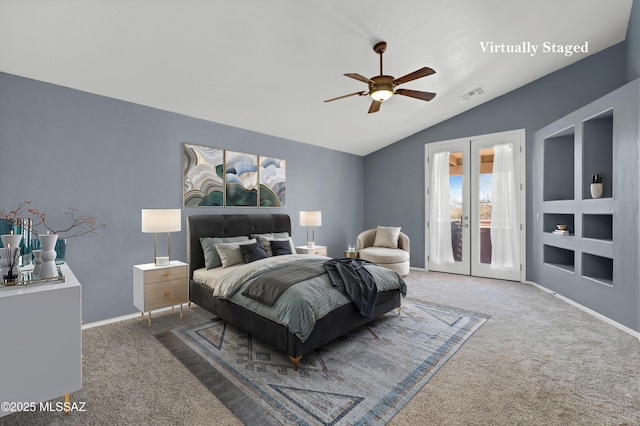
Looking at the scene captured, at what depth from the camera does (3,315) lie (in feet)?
5.38

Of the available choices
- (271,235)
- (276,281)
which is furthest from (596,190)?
(271,235)

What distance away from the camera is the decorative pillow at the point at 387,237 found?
19.6 ft

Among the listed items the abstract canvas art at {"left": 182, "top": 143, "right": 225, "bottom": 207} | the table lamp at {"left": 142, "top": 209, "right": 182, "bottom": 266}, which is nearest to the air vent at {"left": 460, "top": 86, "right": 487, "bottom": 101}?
the abstract canvas art at {"left": 182, "top": 143, "right": 225, "bottom": 207}

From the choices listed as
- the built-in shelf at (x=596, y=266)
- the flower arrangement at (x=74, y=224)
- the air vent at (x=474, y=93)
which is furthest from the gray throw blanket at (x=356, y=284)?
the air vent at (x=474, y=93)

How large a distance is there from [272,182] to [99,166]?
99.7 inches

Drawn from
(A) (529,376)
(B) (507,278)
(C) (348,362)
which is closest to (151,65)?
(C) (348,362)

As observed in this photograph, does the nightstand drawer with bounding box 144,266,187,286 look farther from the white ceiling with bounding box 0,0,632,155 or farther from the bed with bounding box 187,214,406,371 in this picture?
the white ceiling with bounding box 0,0,632,155

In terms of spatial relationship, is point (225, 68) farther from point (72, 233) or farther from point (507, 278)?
point (507, 278)

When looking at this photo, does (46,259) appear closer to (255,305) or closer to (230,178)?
(255,305)

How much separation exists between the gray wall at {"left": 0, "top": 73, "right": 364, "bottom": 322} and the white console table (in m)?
1.72

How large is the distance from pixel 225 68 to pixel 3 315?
9.36 feet

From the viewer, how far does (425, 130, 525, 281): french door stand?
5.38m

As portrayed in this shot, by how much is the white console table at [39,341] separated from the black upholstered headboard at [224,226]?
2116 mm

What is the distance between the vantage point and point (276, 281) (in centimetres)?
278
